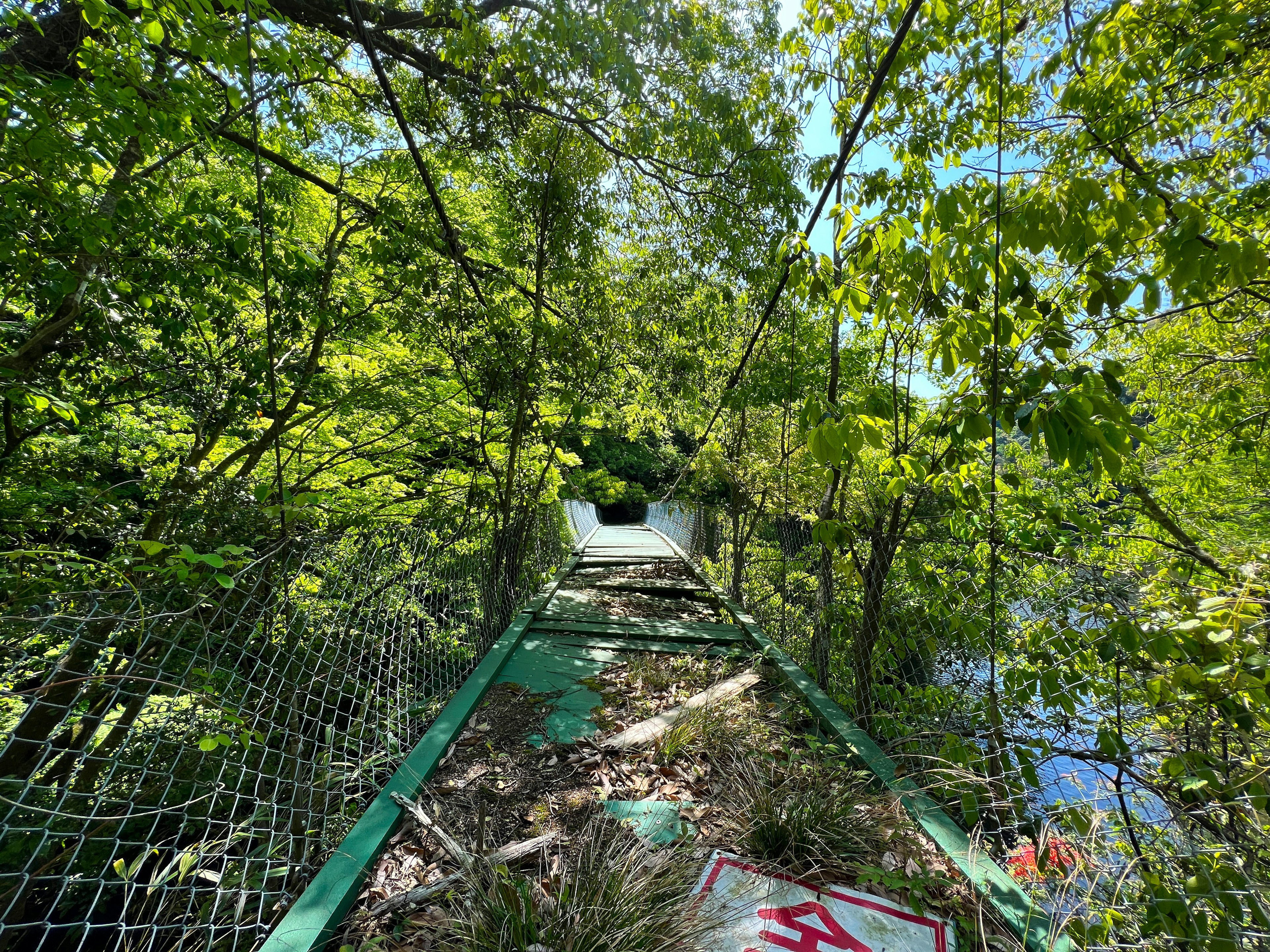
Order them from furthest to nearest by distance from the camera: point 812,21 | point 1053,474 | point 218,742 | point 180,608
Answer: point 1053,474, point 812,21, point 180,608, point 218,742

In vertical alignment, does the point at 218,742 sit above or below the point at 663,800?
above

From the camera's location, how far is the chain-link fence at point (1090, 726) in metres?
1.15

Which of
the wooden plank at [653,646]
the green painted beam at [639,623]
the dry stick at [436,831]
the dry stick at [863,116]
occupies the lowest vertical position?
the dry stick at [436,831]

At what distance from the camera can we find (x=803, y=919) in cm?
148

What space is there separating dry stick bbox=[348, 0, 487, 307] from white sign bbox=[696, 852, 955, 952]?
3.08 meters

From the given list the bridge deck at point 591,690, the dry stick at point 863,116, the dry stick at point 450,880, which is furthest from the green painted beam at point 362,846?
the dry stick at point 863,116

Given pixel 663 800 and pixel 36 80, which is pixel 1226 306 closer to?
pixel 663 800

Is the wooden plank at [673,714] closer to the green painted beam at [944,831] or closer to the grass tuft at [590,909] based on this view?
the green painted beam at [944,831]

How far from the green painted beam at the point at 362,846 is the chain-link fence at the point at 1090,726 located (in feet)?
5.94

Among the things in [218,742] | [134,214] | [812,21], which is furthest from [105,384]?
[812,21]

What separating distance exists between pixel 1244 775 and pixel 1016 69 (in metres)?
3.74

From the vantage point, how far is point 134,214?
3.17 m

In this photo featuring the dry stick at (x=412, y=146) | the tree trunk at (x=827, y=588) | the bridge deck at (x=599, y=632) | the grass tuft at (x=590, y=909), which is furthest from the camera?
the bridge deck at (x=599, y=632)

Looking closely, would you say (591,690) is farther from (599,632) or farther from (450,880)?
(450,880)
